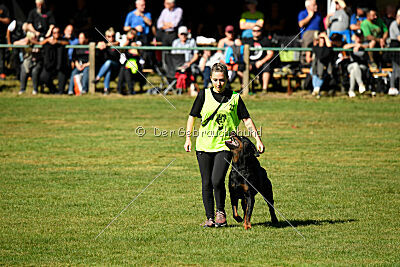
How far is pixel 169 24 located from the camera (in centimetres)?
2119

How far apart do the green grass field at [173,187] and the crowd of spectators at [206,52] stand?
3.13ft

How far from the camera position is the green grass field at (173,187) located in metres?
7.04

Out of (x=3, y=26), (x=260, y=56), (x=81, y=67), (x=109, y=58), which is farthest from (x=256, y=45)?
(x=3, y=26)

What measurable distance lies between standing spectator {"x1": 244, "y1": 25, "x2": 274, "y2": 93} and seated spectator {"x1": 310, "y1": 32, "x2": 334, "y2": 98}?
1.16 meters

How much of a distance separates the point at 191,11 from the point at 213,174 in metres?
20.7

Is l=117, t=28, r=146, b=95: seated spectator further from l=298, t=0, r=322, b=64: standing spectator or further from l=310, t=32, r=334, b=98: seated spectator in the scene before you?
l=310, t=32, r=334, b=98: seated spectator

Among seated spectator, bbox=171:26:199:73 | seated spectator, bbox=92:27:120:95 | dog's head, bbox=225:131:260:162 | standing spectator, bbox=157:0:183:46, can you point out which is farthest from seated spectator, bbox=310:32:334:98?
dog's head, bbox=225:131:260:162

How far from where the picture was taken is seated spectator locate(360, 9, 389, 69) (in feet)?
67.2

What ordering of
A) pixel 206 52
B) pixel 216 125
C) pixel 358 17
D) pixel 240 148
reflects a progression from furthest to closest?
pixel 358 17
pixel 206 52
pixel 216 125
pixel 240 148

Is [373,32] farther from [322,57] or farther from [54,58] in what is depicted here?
[54,58]

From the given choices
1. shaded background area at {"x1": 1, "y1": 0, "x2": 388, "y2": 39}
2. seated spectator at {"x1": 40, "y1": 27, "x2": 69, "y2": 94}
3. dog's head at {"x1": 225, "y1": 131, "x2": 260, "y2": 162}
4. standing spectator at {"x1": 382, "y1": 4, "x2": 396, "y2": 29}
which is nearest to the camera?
dog's head at {"x1": 225, "y1": 131, "x2": 260, "y2": 162}

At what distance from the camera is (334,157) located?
43.7 ft

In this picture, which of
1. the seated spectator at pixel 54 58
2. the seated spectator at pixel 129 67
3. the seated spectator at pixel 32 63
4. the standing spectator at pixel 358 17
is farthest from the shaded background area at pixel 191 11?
the seated spectator at pixel 54 58

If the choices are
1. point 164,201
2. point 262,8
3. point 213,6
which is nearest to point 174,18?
point 213,6
